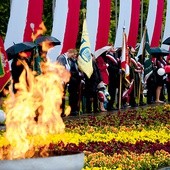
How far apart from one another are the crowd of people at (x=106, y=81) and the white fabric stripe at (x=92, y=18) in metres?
0.84

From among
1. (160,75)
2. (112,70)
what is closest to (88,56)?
(112,70)

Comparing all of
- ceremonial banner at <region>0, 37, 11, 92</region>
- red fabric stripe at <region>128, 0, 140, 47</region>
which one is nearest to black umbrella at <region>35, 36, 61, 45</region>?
ceremonial banner at <region>0, 37, 11, 92</region>

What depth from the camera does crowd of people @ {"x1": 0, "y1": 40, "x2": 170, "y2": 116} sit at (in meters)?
20.9

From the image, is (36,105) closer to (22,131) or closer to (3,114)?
(22,131)

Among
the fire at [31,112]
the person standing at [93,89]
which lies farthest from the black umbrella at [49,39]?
the fire at [31,112]

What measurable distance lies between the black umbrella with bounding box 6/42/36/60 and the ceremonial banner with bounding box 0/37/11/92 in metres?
0.32

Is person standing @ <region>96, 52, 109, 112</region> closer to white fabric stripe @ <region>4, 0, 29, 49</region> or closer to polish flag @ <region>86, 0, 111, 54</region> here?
polish flag @ <region>86, 0, 111, 54</region>

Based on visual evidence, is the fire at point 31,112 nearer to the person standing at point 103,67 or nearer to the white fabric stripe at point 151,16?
the person standing at point 103,67

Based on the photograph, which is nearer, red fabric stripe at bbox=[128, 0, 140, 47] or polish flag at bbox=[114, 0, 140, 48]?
polish flag at bbox=[114, 0, 140, 48]

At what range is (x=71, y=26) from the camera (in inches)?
877

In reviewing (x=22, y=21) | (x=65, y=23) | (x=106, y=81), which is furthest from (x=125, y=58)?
(x=22, y=21)

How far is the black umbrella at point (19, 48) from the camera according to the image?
18.6 meters

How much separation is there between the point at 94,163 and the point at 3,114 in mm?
1427

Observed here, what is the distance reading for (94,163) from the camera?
10977 mm
